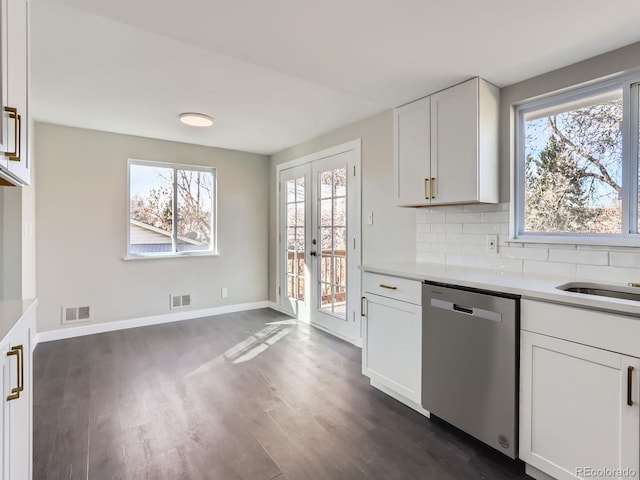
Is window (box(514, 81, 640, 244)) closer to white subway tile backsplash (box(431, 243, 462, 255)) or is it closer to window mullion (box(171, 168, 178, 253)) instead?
white subway tile backsplash (box(431, 243, 462, 255))

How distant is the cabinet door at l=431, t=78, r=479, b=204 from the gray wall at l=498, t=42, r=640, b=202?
0.30 metres

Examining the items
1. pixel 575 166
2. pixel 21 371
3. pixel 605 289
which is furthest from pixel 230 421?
pixel 575 166

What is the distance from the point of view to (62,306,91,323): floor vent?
3678 millimetres

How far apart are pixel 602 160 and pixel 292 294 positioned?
3547mm

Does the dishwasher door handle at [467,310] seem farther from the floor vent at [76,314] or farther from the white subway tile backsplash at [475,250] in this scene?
the floor vent at [76,314]

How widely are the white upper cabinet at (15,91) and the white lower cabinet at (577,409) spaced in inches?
86.3

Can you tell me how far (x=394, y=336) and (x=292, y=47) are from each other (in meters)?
1.91

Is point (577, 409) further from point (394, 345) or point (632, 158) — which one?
point (632, 158)

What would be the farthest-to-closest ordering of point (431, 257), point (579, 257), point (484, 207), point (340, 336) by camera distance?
point (340, 336)
point (431, 257)
point (484, 207)
point (579, 257)

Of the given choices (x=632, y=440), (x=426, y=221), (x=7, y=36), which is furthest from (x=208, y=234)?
(x=632, y=440)

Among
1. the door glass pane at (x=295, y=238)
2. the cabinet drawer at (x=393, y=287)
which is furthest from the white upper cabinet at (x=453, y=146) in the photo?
the door glass pane at (x=295, y=238)

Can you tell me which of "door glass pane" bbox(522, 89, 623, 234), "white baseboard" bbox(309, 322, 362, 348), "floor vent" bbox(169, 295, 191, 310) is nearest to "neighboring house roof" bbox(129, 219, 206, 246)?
"floor vent" bbox(169, 295, 191, 310)

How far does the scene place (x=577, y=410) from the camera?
1452 mm

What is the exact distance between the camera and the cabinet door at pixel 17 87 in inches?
44.8
